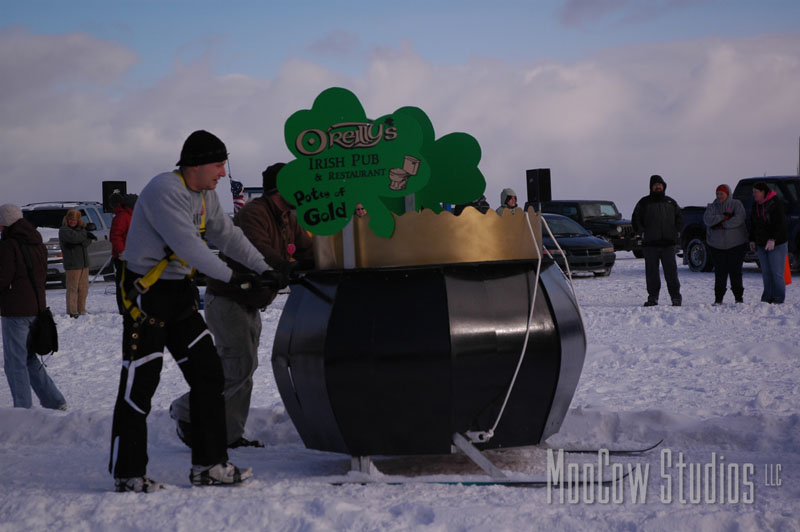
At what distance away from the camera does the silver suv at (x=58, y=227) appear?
725 inches

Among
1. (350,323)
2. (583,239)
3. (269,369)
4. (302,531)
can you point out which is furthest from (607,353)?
(583,239)

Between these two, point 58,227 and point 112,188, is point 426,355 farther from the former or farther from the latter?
point 112,188

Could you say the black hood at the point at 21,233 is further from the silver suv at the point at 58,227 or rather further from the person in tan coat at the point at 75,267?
the silver suv at the point at 58,227

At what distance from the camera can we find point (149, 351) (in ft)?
13.7

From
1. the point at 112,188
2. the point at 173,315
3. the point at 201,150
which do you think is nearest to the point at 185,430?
the point at 173,315

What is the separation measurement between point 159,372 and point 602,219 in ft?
74.7

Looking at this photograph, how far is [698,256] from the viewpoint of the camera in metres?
17.9

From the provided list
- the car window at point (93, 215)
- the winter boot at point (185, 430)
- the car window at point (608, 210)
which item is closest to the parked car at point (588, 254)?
the car window at point (608, 210)

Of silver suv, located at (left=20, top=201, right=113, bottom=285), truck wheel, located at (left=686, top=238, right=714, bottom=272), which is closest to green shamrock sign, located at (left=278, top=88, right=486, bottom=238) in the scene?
silver suv, located at (left=20, top=201, right=113, bottom=285)

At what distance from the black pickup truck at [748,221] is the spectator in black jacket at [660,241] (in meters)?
3.85

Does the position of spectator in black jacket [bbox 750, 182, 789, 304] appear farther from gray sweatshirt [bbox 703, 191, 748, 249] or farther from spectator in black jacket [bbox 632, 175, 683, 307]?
spectator in black jacket [bbox 632, 175, 683, 307]

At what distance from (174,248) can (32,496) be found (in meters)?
1.22

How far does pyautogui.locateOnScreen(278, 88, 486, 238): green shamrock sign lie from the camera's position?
421 cm

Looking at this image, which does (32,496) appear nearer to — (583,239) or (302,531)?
(302,531)
